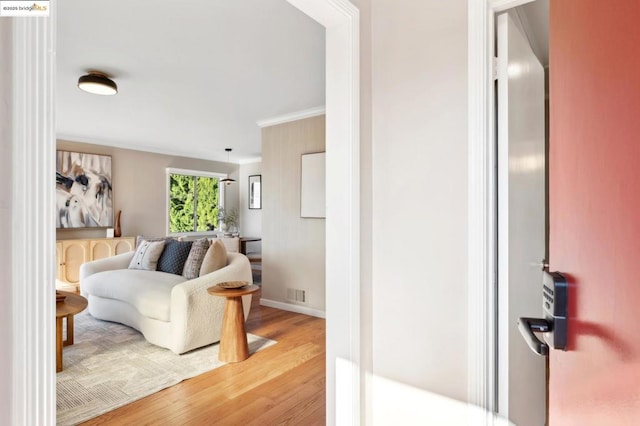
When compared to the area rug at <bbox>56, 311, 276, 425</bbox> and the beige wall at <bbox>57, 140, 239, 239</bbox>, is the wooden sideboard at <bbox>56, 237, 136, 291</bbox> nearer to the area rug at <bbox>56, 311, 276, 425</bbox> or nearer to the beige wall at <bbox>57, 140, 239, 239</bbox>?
the beige wall at <bbox>57, 140, 239, 239</bbox>

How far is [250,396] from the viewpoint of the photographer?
2289mm

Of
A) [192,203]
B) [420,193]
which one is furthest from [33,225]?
[192,203]

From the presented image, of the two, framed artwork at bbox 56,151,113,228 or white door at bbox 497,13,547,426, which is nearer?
white door at bbox 497,13,547,426

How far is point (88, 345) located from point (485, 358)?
343 cm

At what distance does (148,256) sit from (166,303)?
1.30 meters

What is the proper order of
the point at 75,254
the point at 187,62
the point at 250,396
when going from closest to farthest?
the point at 250,396, the point at 187,62, the point at 75,254

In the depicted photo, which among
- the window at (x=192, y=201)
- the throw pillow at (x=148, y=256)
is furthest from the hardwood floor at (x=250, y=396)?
the window at (x=192, y=201)

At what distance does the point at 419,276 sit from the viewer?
1.39 meters

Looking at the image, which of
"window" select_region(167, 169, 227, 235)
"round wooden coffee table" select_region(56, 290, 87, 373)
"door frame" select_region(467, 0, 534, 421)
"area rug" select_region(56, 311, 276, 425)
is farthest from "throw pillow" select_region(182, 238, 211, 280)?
"window" select_region(167, 169, 227, 235)

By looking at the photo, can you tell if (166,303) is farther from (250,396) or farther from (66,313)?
(250,396)

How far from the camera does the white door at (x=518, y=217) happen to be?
1210 millimetres

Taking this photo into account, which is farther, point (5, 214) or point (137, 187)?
point (137, 187)

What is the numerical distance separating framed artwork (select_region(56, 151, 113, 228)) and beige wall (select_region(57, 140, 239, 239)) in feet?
0.41

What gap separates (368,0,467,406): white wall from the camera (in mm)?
1301
